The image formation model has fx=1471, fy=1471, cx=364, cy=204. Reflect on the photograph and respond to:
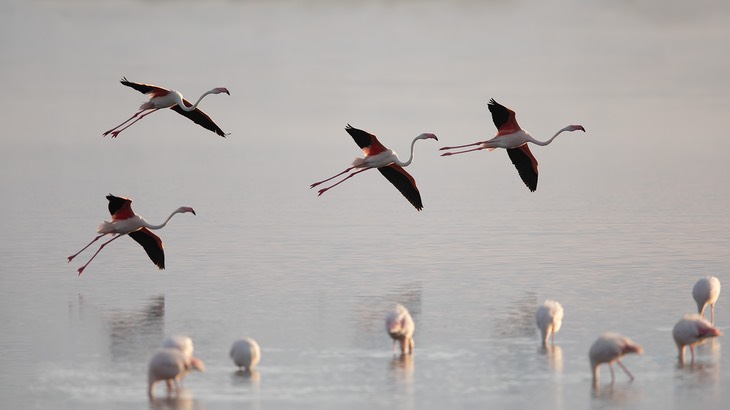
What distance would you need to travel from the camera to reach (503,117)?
70.6 feet

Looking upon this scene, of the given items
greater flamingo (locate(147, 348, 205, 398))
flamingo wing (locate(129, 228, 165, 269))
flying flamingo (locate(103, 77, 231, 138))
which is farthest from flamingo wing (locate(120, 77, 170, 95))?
greater flamingo (locate(147, 348, 205, 398))

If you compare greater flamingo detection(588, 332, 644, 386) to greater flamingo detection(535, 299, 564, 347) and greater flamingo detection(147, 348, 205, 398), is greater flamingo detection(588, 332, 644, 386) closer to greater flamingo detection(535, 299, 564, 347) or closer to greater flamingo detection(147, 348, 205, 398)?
greater flamingo detection(535, 299, 564, 347)

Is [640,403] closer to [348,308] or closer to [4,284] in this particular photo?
[348,308]

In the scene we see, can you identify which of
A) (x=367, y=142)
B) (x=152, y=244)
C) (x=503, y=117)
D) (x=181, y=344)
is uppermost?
(x=503, y=117)

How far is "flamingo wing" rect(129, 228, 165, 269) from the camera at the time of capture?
21.4m

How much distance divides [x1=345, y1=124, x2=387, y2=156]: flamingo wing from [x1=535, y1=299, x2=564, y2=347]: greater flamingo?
577 centimetres

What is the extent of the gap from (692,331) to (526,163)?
732 centimetres

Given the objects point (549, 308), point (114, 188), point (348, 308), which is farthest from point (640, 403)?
point (114, 188)

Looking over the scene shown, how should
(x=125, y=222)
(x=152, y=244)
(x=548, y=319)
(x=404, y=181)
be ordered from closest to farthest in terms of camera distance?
(x=548, y=319) < (x=125, y=222) < (x=152, y=244) < (x=404, y=181)

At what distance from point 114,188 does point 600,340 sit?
4506 centimetres

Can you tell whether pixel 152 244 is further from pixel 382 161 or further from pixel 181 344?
pixel 181 344

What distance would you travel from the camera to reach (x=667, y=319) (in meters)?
18.1

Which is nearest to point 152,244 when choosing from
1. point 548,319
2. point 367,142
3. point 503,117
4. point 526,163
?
point 367,142

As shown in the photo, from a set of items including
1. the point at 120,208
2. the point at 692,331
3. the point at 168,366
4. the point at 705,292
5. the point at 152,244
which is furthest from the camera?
the point at 152,244
